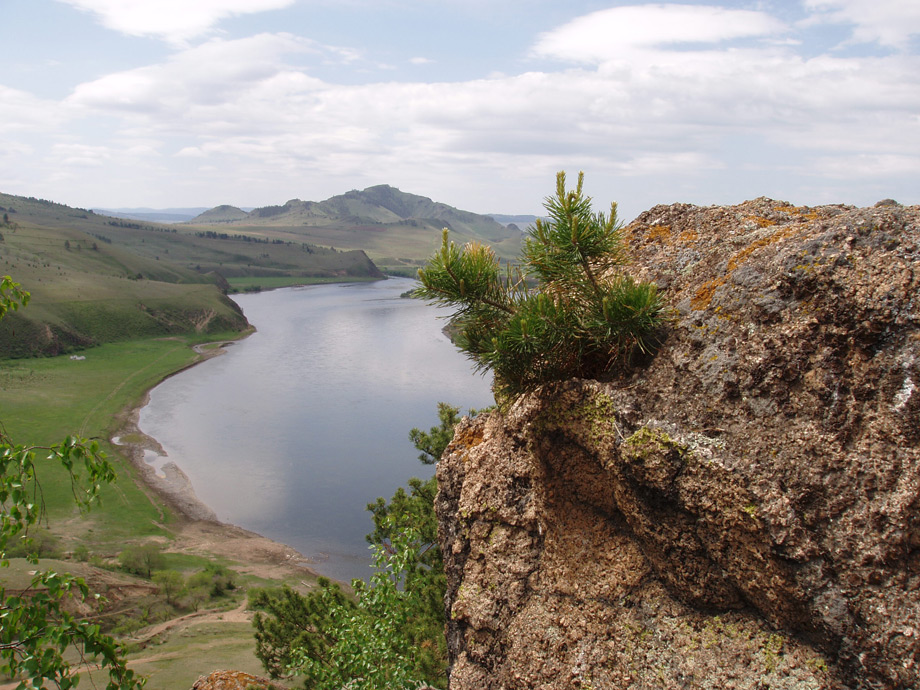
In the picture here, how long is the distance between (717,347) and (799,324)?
527 millimetres

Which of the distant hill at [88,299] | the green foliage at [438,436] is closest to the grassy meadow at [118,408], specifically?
the distant hill at [88,299]

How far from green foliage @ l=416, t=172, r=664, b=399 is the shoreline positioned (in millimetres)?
33142

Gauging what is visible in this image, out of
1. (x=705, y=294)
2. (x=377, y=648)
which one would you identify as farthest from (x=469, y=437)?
(x=377, y=648)

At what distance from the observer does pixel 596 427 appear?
469 centimetres

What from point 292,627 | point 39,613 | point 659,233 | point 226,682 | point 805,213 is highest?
point 805,213

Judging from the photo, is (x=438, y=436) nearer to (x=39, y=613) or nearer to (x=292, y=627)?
(x=292, y=627)

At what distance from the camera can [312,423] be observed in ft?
191

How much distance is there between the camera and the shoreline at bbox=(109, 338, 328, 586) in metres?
37.1

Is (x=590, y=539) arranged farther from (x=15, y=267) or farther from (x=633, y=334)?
(x=15, y=267)

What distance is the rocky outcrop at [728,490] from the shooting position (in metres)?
3.60

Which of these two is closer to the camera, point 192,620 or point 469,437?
point 469,437

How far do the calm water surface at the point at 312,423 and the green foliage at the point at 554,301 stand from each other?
31.8 meters

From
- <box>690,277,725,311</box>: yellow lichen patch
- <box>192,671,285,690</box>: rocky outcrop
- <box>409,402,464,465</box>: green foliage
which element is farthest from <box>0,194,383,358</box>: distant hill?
<box>690,277,725,311</box>: yellow lichen patch

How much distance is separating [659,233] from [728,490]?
262cm
